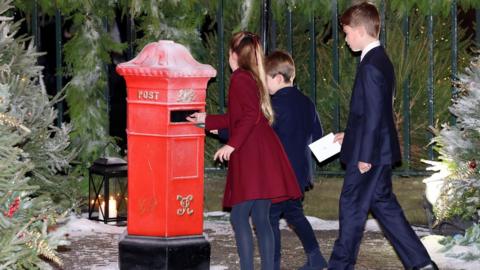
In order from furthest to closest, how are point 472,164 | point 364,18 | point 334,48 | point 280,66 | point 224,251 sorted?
point 334,48
point 224,251
point 472,164
point 280,66
point 364,18

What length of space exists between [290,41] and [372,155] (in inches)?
116

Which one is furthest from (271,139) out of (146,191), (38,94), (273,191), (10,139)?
(10,139)

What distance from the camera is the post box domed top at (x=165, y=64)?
7465 mm

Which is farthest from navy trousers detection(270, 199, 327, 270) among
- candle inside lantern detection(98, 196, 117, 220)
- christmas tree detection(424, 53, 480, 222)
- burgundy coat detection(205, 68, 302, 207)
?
candle inside lantern detection(98, 196, 117, 220)

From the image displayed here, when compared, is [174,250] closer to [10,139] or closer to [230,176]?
[230,176]

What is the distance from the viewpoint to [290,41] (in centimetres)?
1000

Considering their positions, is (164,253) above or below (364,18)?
below

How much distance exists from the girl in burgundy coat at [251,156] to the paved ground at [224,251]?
0.69 metres

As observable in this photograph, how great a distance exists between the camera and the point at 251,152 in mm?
7289

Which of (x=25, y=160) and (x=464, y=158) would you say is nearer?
(x=25, y=160)

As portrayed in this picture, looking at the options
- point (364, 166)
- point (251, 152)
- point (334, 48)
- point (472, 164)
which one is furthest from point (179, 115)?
point (334, 48)

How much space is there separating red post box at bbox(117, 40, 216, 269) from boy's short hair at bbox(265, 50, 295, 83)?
16.9 inches

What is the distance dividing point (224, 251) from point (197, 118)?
5.40 ft

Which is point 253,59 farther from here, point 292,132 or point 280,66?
point 292,132
